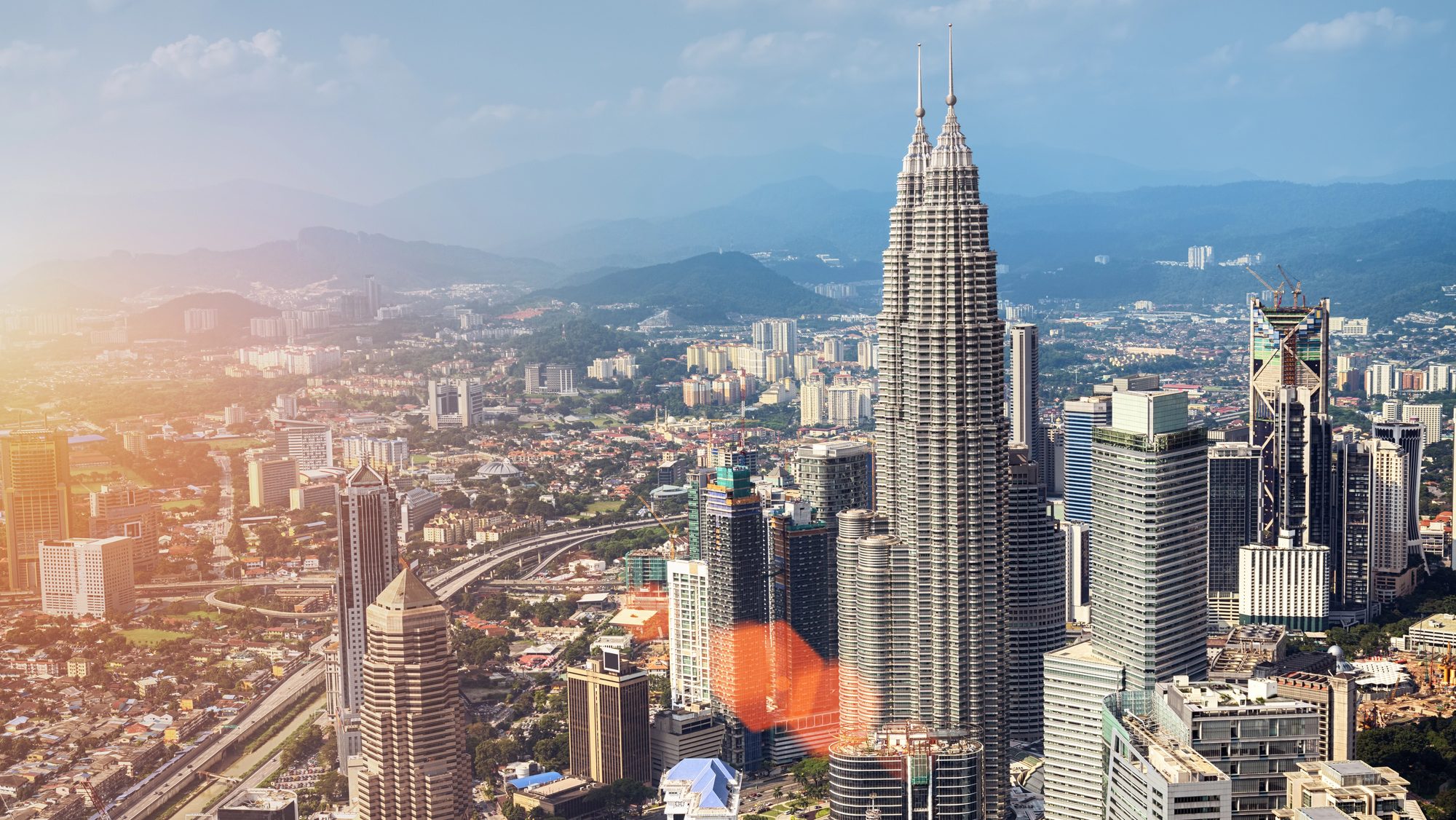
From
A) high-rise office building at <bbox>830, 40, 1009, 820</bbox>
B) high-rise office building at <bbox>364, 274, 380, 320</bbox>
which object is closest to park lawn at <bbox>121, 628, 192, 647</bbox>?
high-rise office building at <bbox>830, 40, 1009, 820</bbox>

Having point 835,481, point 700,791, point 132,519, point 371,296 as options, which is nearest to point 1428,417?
point 835,481

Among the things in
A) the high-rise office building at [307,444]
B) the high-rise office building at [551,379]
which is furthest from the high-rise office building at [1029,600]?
the high-rise office building at [551,379]

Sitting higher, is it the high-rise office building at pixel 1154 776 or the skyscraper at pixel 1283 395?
the skyscraper at pixel 1283 395

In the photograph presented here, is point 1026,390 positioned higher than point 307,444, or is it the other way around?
point 1026,390

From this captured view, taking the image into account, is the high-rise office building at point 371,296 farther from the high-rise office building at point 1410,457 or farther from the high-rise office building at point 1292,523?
the high-rise office building at point 1292,523

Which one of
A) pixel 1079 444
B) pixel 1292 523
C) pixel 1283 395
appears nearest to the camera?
pixel 1292 523

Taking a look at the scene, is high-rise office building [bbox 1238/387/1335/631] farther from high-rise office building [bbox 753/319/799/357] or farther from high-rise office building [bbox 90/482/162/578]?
high-rise office building [bbox 753/319/799/357]

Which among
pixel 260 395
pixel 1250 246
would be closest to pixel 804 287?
pixel 1250 246

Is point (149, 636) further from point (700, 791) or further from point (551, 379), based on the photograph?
point (551, 379)
